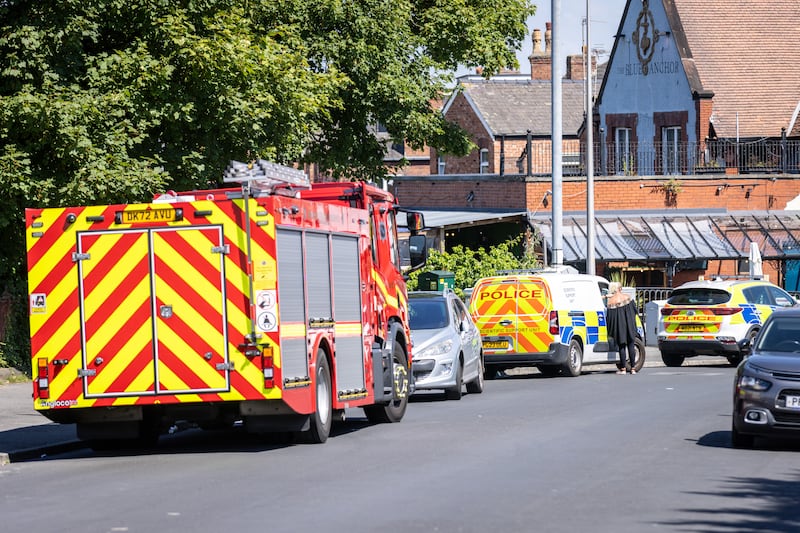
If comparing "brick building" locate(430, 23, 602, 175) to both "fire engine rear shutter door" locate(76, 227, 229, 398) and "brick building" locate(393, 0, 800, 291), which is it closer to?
"brick building" locate(393, 0, 800, 291)

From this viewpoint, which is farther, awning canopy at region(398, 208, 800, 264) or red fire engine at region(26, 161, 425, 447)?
awning canopy at region(398, 208, 800, 264)

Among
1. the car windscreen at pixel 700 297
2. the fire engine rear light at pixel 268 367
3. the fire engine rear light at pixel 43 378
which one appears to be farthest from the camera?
the car windscreen at pixel 700 297

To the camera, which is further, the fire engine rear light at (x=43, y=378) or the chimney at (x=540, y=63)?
the chimney at (x=540, y=63)

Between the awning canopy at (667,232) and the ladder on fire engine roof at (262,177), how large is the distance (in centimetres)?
2921

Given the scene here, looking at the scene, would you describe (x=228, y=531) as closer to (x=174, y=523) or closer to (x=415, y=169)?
(x=174, y=523)

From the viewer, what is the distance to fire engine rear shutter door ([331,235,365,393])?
1705cm

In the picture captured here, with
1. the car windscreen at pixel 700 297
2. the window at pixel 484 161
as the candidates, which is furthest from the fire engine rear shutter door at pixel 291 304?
the window at pixel 484 161

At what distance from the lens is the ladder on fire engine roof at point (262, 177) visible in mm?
15750

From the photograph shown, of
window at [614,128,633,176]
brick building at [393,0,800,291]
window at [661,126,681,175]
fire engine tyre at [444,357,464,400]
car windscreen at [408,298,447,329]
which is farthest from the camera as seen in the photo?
window at [661,126,681,175]

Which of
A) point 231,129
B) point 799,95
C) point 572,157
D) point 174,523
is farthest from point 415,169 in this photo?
point 174,523

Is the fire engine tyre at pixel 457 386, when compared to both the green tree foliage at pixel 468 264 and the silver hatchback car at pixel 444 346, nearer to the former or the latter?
the silver hatchback car at pixel 444 346

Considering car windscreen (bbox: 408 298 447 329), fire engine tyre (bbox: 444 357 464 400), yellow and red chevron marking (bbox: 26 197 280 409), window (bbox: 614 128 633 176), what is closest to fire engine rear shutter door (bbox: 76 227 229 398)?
yellow and red chevron marking (bbox: 26 197 280 409)

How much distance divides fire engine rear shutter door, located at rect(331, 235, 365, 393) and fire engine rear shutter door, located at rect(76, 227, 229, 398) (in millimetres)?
2112

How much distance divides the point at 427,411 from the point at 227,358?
664 cm
